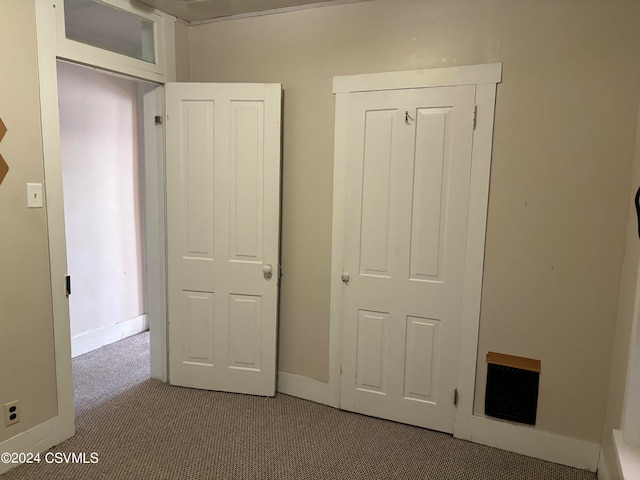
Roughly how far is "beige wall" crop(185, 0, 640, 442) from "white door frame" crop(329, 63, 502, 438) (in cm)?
5

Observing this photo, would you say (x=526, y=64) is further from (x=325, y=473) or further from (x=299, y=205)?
(x=325, y=473)

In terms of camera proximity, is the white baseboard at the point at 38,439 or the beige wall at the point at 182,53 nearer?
the white baseboard at the point at 38,439

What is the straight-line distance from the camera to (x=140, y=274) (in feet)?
13.6

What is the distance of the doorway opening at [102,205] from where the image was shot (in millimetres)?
3457

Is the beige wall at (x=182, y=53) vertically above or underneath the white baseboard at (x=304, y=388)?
above

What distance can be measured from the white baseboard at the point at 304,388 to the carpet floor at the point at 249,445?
0.05 meters

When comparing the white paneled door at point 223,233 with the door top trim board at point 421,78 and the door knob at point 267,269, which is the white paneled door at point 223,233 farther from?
the door top trim board at point 421,78

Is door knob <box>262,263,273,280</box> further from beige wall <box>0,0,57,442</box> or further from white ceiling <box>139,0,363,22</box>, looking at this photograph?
white ceiling <box>139,0,363,22</box>

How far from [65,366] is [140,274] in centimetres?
186

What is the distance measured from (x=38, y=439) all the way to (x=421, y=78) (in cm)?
275

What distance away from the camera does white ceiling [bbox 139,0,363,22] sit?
2.61m

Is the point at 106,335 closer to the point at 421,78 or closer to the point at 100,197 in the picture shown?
the point at 100,197

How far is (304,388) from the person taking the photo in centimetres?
290

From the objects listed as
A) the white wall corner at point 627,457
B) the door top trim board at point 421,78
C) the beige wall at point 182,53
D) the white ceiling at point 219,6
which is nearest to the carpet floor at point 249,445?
the white wall corner at point 627,457
